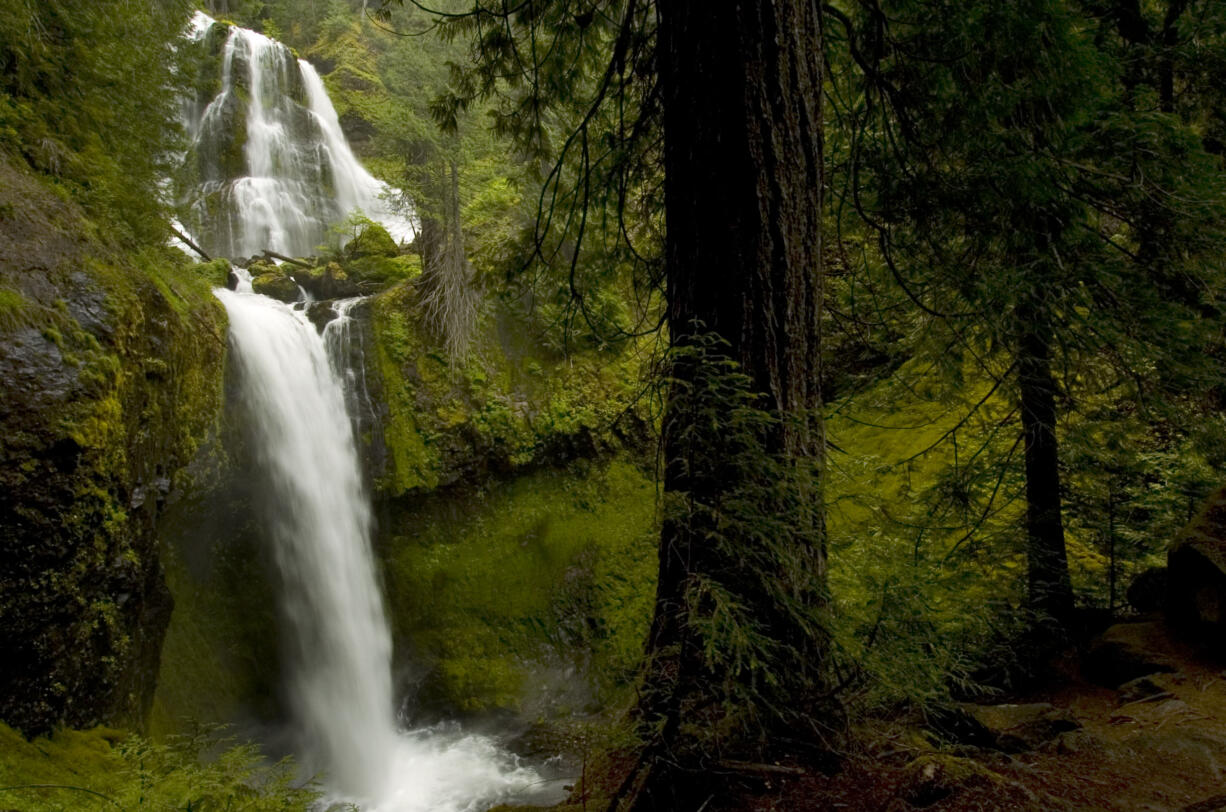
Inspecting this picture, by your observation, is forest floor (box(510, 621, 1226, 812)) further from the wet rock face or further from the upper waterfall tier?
the upper waterfall tier

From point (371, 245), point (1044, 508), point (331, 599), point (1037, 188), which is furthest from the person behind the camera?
point (371, 245)

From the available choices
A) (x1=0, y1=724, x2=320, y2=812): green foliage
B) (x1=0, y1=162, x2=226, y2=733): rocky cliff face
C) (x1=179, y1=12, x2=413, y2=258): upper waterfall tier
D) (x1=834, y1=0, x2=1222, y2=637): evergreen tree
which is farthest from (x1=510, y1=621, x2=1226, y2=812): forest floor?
(x1=179, y1=12, x2=413, y2=258): upper waterfall tier

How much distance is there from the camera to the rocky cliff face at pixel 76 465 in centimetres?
434

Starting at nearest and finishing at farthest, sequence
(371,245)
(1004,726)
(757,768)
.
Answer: (757,768) < (1004,726) < (371,245)

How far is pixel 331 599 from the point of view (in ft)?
28.3

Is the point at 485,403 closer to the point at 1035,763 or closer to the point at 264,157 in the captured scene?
the point at 1035,763

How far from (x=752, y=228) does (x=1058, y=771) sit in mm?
2163

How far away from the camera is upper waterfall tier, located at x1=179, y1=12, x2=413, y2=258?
52.6 ft

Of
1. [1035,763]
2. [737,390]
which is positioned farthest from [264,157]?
[1035,763]

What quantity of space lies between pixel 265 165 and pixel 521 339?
495 inches

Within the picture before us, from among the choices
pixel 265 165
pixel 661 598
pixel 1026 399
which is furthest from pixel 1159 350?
pixel 265 165

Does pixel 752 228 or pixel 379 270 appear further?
pixel 379 270

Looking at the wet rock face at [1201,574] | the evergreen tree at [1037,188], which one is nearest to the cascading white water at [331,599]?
the wet rock face at [1201,574]

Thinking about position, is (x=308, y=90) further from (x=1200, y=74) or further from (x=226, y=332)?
(x=1200, y=74)
